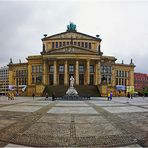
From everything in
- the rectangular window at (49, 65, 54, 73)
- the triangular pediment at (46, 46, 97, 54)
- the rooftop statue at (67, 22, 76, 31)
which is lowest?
the rectangular window at (49, 65, 54, 73)

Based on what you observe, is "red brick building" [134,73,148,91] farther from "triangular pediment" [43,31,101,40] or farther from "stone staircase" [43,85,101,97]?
"stone staircase" [43,85,101,97]

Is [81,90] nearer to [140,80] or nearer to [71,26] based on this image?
[71,26]

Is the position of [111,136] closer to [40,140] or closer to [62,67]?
[40,140]

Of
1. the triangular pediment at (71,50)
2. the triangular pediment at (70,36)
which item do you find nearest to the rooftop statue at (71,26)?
→ the triangular pediment at (70,36)

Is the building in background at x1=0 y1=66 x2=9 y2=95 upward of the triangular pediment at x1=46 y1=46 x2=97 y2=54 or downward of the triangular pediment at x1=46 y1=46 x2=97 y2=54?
downward

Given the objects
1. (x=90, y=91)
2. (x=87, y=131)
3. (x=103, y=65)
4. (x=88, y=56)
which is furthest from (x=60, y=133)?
(x=103, y=65)

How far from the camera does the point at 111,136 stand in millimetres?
9523

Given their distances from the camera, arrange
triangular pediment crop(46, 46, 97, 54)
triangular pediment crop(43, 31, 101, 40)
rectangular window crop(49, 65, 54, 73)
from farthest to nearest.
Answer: triangular pediment crop(43, 31, 101, 40) → rectangular window crop(49, 65, 54, 73) → triangular pediment crop(46, 46, 97, 54)

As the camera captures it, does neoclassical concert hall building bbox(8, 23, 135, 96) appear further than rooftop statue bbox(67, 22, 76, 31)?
No

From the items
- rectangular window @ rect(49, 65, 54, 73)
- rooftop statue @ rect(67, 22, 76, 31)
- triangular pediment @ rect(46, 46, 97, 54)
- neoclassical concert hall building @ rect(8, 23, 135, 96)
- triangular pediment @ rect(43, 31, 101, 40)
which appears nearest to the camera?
neoclassical concert hall building @ rect(8, 23, 135, 96)

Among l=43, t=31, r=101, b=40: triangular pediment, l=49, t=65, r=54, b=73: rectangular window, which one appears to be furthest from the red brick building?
l=49, t=65, r=54, b=73: rectangular window

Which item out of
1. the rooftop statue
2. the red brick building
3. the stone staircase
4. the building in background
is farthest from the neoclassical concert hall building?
the building in background

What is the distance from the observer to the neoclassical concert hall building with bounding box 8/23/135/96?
7662 centimetres

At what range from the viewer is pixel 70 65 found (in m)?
83.5
